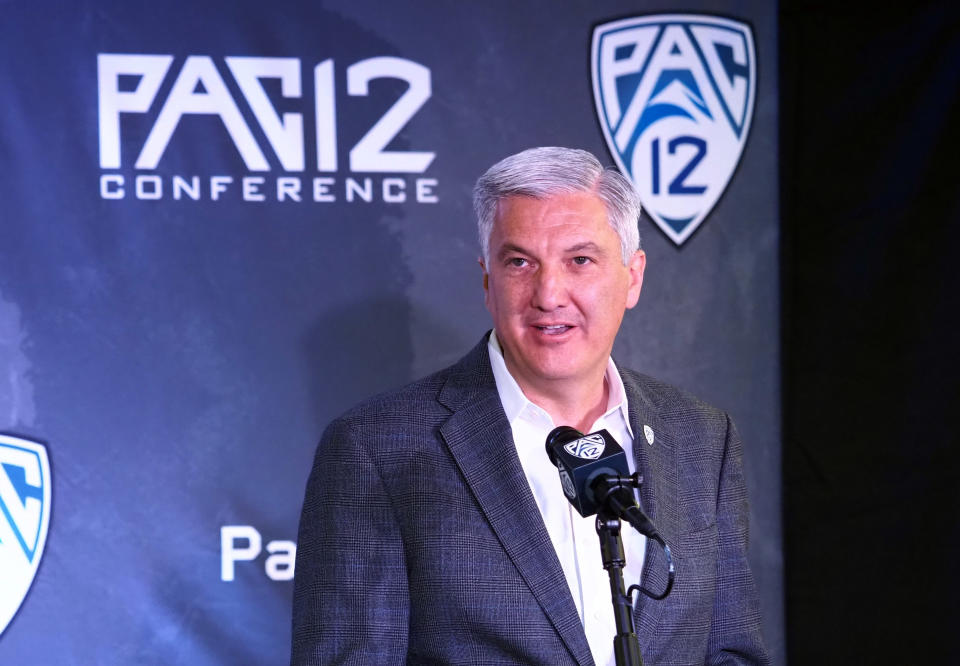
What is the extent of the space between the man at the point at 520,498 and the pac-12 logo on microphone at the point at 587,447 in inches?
19.4

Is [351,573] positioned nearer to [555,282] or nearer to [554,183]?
[555,282]

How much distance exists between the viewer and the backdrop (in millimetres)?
2645

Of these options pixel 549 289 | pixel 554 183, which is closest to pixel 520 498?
pixel 549 289

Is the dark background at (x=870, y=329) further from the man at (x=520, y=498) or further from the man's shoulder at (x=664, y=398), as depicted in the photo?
the man at (x=520, y=498)

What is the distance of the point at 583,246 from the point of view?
2.01m

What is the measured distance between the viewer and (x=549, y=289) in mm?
1976

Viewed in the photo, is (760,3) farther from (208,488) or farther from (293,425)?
(208,488)

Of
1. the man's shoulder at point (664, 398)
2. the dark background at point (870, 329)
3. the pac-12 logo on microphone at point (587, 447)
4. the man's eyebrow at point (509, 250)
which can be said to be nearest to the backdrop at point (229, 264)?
the dark background at point (870, 329)

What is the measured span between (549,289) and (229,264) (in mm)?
1111

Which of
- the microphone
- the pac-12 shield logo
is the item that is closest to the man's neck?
the microphone

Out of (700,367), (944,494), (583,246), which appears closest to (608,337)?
(583,246)

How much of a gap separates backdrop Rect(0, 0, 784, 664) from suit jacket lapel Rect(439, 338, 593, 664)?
77 centimetres

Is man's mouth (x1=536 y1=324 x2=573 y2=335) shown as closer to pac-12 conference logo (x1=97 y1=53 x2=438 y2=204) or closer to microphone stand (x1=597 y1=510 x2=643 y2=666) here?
microphone stand (x1=597 y1=510 x2=643 y2=666)

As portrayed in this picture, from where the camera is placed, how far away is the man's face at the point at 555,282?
200cm
